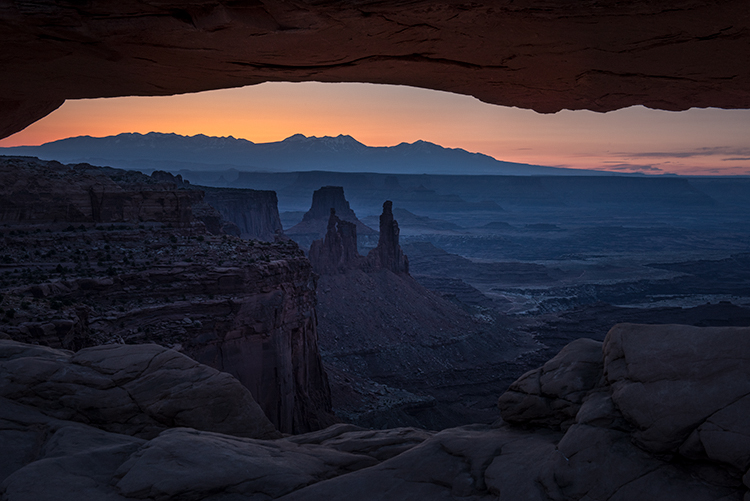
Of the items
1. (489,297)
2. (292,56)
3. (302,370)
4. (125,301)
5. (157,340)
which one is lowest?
(489,297)

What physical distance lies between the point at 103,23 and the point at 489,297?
344 feet

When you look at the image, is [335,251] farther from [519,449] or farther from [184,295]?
[519,449]

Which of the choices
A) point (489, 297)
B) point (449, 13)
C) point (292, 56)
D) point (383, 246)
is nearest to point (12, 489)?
point (292, 56)

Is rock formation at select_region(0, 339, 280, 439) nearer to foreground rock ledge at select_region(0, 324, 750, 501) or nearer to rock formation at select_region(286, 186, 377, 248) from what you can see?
foreground rock ledge at select_region(0, 324, 750, 501)

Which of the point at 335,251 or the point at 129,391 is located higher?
the point at 129,391

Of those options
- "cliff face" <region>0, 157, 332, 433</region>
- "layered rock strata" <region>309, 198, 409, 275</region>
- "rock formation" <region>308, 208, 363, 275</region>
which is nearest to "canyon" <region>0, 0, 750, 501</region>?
"cliff face" <region>0, 157, 332, 433</region>

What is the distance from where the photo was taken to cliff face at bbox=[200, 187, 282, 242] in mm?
100006

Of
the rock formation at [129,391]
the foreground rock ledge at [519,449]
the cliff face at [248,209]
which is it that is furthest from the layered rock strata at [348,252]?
the foreground rock ledge at [519,449]

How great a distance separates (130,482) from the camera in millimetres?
6816

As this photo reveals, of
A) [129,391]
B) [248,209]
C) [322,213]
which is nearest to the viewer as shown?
[129,391]

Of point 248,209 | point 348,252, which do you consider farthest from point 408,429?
point 248,209

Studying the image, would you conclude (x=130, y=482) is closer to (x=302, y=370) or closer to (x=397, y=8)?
(x=397, y=8)

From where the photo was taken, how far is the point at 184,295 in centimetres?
2484

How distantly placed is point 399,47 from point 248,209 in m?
98.6
